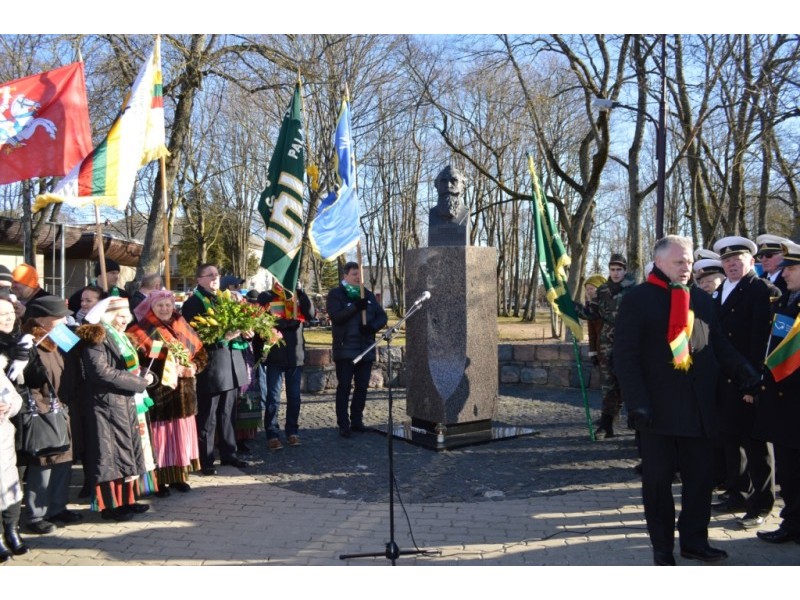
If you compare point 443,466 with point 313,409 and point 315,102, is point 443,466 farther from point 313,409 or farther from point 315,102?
point 315,102

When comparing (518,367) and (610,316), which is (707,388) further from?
(518,367)

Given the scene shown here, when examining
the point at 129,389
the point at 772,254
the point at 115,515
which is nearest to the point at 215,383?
the point at 129,389

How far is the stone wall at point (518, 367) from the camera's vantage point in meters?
11.4

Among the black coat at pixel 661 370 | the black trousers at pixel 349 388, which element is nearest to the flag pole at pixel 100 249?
the black trousers at pixel 349 388

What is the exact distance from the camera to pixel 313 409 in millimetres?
9828

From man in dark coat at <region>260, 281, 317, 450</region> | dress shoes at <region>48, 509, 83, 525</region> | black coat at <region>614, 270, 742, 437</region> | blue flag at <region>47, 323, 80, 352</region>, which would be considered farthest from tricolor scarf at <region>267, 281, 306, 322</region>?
black coat at <region>614, 270, 742, 437</region>

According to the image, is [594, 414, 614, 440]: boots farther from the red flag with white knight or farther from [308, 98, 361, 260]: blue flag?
the red flag with white knight

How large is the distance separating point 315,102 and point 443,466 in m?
16.8

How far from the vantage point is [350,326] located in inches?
309

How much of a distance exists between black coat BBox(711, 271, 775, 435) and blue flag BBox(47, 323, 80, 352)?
4.91 m

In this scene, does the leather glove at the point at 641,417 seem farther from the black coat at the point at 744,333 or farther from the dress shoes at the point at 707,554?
the black coat at the point at 744,333

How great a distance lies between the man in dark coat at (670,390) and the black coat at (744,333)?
1011 mm

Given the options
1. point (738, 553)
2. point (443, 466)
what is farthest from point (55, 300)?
point (738, 553)

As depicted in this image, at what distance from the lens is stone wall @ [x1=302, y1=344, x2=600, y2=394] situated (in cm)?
1136
